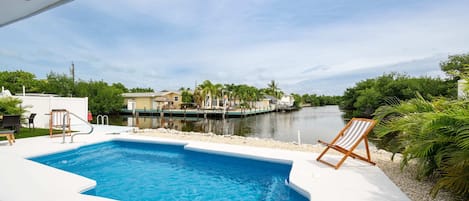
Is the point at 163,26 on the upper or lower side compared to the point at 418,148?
upper

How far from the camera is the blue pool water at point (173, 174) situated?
13.2 feet

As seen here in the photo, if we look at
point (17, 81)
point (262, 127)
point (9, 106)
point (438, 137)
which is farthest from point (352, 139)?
point (17, 81)

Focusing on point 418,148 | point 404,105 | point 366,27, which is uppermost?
point 366,27

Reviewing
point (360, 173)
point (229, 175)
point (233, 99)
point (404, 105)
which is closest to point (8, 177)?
point (229, 175)

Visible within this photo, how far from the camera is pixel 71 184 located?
3541 millimetres

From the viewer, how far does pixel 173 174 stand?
A: 5074 mm

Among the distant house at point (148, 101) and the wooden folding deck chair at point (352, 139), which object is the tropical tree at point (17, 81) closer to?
the distant house at point (148, 101)

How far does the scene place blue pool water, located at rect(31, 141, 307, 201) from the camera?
4027 millimetres

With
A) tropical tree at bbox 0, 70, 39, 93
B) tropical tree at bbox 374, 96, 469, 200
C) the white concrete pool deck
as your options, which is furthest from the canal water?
tropical tree at bbox 0, 70, 39, 93

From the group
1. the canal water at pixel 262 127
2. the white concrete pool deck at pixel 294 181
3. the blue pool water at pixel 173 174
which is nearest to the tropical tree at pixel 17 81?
the canal water at pixel 262 127

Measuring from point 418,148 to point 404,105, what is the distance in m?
1.20

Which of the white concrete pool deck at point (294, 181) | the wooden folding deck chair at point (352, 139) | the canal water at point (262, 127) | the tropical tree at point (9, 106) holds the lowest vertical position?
the canal water at point (262, 127)

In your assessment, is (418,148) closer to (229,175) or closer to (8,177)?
(229,175)

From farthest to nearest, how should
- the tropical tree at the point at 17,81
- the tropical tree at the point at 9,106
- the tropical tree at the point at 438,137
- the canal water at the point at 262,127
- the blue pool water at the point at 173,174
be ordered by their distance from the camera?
the tropical tree at the point at 17,81 → the canal water at the point at 262,127 → the tropical tree at the point at 9,106 → the blue pool water at the point at 173,174 → the tropical tree at the point at 438,137
